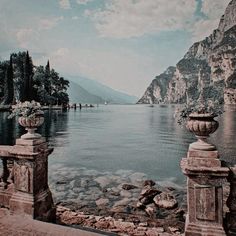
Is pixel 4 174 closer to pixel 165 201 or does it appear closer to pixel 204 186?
pixel 204 186

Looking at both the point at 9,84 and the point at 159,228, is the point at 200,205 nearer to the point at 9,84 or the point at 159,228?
the point at 159,228

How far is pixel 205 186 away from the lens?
4.22 metres

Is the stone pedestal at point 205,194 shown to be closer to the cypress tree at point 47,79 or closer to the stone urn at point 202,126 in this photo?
the stone urn at point 202,126

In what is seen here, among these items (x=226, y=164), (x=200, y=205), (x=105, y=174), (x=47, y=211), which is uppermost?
(x=226, y=164)

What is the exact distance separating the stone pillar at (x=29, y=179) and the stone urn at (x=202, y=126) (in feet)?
10.1

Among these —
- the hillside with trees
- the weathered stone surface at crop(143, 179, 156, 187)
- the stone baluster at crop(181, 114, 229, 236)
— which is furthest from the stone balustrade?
the hillside with trees

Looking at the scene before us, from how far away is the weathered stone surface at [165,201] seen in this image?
9.51m

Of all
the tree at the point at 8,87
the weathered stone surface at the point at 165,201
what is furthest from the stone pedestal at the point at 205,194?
the tree at the point at 8,87

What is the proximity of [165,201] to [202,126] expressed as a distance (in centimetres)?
628

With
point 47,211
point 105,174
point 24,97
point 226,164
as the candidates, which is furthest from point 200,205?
point 24,97

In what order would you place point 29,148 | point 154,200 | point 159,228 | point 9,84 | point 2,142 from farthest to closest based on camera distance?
point 9,84
point 2,142
point 154,200
point 159,228
point 29,148

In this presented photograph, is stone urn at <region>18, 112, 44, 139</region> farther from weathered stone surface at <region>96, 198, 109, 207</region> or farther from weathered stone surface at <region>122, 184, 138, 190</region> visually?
weathered stone surface at <region>122, 184, 138, 190</region>

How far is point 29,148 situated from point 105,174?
9862 millimetres

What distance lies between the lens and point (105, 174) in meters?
14.8
